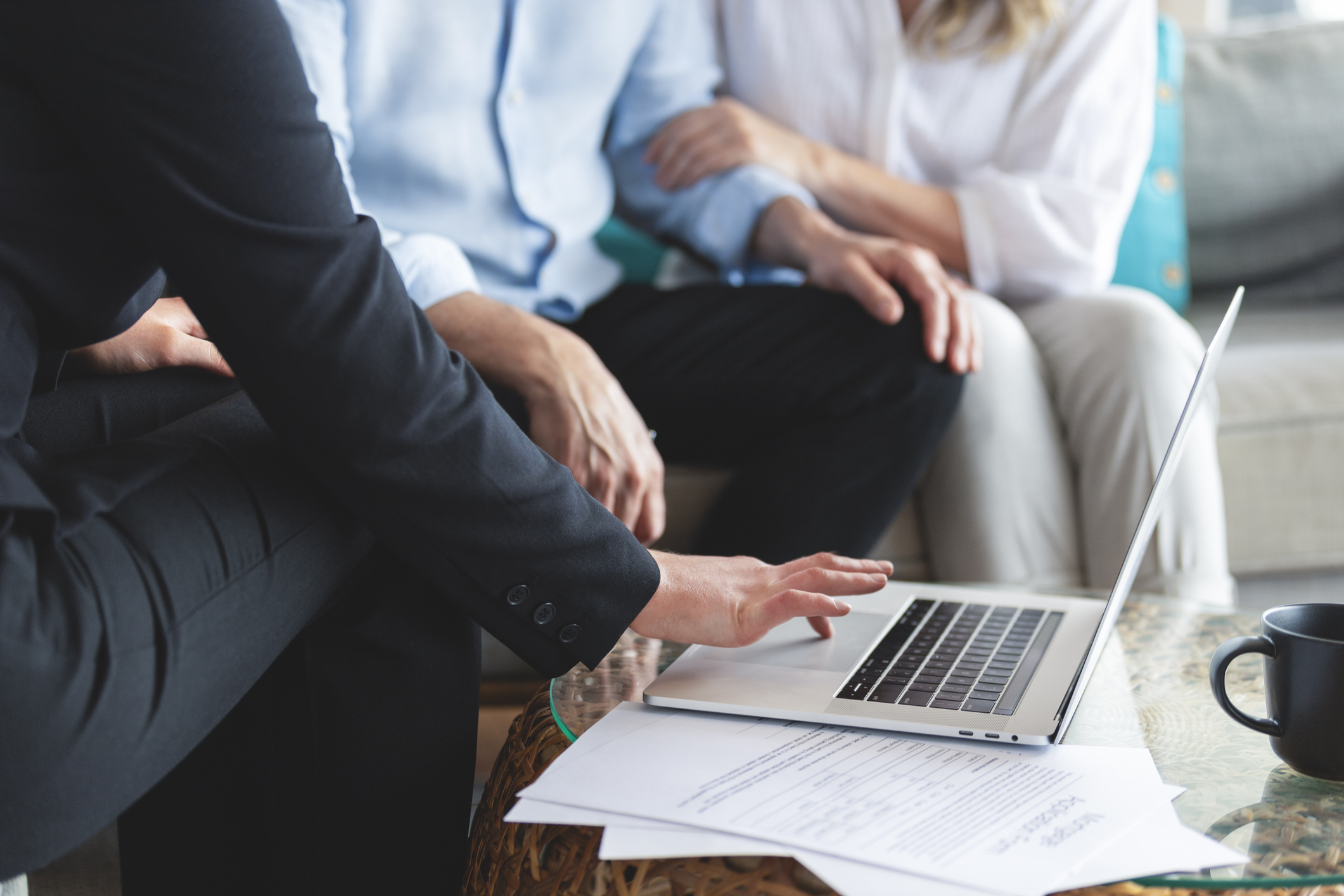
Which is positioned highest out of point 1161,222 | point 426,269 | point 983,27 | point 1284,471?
point 983,27

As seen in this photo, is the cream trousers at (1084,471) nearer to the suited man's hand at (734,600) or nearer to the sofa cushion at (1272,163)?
the suited man's hand at (734,600)

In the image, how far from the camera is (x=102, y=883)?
90 centimetres

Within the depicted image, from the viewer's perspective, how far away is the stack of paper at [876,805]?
17.6 inches

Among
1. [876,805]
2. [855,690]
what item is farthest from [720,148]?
[876,805]

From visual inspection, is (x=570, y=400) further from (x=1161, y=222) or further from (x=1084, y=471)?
(x=1161, y=222)

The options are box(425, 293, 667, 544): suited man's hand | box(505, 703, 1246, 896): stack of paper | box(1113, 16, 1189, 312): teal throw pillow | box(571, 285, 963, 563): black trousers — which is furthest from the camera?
box(1113, 16, 1189, 312): teal throw pillow

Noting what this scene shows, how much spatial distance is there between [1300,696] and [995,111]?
1.07 meters

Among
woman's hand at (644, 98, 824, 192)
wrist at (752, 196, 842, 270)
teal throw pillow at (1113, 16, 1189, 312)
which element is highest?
woman's hand at (644, 98, 824, 192)

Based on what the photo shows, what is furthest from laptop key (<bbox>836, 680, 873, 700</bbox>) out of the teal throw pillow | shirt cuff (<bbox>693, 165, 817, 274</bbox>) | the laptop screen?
the teal throw pillow

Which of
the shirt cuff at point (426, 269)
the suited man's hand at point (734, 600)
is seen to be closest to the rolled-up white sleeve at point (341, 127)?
the shirt cuff at point (426, 269)

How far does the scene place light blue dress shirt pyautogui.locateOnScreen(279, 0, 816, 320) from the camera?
1132mm

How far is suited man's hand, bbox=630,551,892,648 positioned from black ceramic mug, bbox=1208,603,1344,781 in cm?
20

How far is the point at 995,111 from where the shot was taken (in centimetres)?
146

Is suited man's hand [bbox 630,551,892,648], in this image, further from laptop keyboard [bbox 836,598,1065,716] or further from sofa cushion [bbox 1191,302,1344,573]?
sofa cushion [bbox 1191,302,1344,573]
